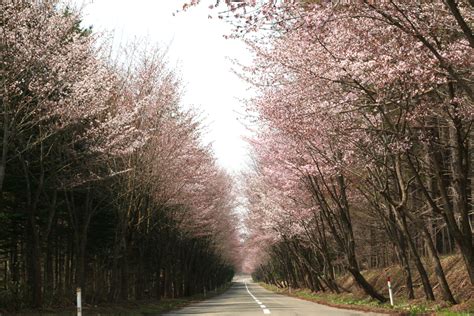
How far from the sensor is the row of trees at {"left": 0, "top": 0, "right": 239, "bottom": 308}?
11.8 metres

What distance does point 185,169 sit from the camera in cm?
2422

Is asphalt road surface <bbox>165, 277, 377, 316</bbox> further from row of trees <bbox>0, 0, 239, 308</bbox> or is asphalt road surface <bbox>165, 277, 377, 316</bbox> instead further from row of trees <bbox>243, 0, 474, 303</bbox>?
row of trees <bbox>0, 0, 239, 308</bbox>

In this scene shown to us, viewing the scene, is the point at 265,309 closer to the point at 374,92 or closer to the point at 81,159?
the point at 81,159

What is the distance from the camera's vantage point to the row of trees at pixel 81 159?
11.8 meters

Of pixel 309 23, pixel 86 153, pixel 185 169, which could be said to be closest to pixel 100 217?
pixel 185 169

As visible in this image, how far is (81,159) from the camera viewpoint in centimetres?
1570

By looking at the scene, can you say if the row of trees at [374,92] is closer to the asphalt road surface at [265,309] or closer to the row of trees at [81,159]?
the asphalt road surface at [265,309]

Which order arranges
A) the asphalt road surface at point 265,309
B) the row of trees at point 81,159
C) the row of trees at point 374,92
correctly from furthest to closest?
the asphalt road surface at point 265,309 < the row of trees at point 81,159 < the row of trees at point 374,92

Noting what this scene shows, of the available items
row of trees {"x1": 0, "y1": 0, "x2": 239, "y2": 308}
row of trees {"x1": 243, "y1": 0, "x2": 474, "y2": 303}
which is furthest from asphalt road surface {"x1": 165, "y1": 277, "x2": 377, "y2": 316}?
row of trees {"x1": 0, "y1": 0, "x2": 239, "y2": 308}

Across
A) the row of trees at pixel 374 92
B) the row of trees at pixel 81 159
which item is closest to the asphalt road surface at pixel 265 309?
the row of trees at pixel 374 92

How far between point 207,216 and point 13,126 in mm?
26282

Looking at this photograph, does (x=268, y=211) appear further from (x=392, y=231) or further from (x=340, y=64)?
(x=340, y=64)

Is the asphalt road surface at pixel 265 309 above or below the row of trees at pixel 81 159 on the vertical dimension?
below

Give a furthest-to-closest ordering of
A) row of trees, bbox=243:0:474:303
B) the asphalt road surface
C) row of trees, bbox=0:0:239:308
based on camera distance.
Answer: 1. the asphalt road surface
2. row of trees, bbox=0:0:239:308
3. row of trees, bbox=243:0:474:303
